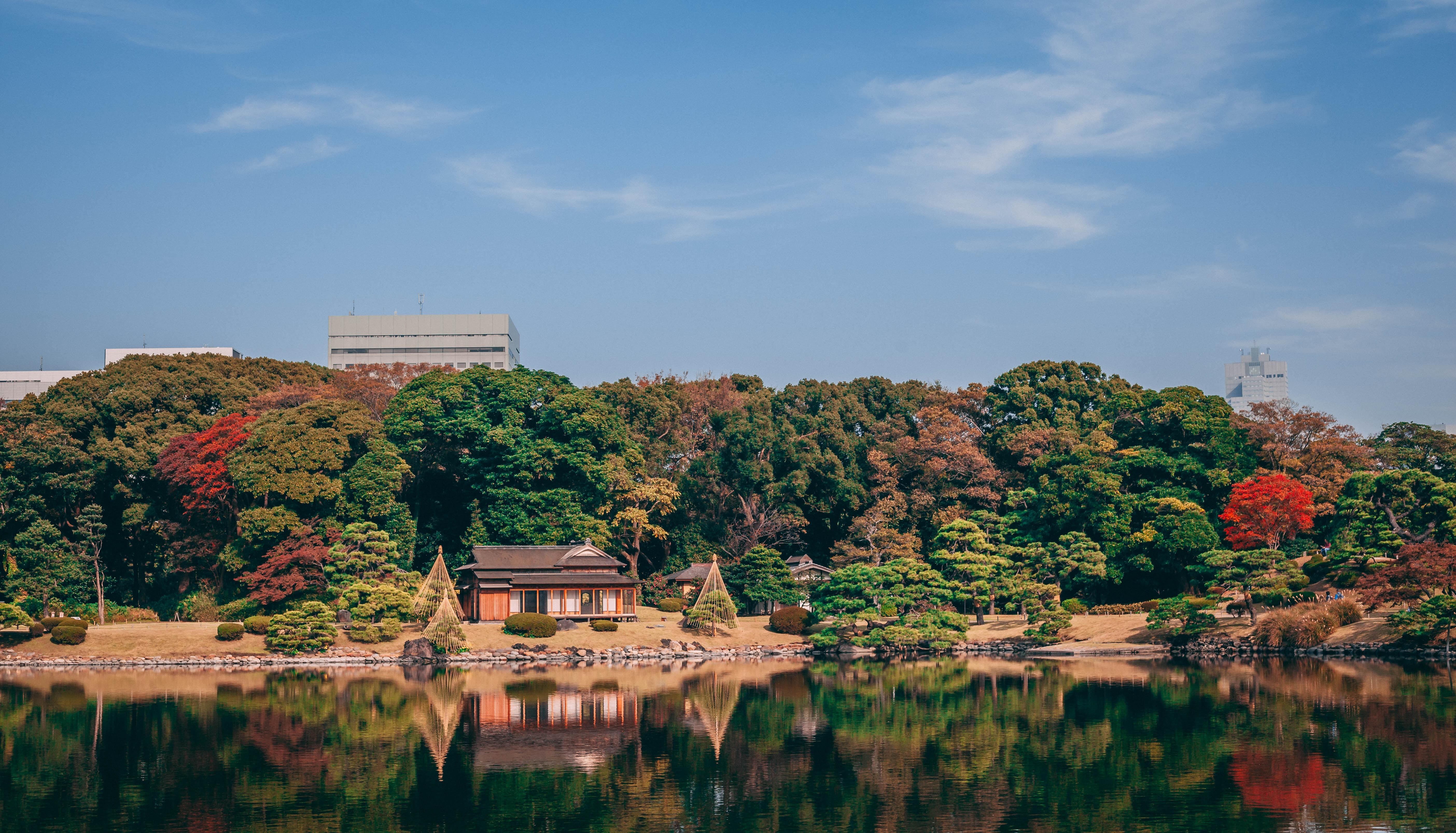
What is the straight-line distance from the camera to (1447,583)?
41250mm

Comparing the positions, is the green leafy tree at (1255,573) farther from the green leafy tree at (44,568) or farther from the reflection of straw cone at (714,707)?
the green leafy tree at (44,568)

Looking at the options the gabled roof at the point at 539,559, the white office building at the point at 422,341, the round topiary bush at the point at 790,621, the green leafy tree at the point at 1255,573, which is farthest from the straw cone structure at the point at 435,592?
the white office building at the point at 422,341

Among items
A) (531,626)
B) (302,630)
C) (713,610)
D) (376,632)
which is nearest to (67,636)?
(302,630)

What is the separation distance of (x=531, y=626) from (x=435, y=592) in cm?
448

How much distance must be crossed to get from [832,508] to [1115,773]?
39.8 m

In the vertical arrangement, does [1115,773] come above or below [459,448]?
below

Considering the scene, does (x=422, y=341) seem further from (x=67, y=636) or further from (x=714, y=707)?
(x=714, y=707)

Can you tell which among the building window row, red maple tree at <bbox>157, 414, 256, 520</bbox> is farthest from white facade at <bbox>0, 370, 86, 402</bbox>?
red maple tree at <bbox>157, 414, 256, 520</bbox>

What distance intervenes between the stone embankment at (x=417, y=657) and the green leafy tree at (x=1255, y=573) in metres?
18.0

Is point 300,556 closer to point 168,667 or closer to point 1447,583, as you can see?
point 168,667

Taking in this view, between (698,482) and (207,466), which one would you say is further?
(698,482)

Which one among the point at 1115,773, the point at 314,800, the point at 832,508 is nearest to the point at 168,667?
the point at 314,800

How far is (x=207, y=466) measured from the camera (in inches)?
2052

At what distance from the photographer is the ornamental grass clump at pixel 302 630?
46.8 metres
